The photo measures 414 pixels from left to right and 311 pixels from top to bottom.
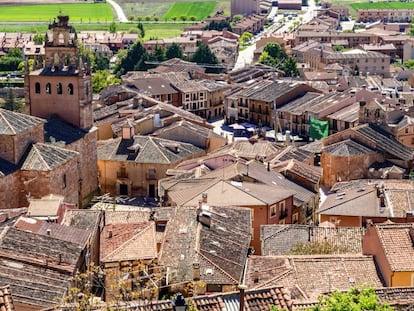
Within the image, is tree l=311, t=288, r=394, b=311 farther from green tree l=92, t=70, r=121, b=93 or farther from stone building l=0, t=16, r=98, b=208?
green tree l=92, t=70, r=121, b=93

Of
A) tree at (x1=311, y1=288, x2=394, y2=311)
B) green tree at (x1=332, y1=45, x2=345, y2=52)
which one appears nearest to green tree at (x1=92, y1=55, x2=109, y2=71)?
green tree at (x1=332, y1=45, x2=345, y2=52)

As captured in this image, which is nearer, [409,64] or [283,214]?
[283,214]

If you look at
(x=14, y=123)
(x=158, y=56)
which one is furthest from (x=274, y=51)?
(x=14, y=123)

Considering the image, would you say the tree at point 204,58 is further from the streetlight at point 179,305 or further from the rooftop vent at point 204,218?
the streetlight at point 179,305

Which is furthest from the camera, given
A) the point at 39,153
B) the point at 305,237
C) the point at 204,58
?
the point at 204,58

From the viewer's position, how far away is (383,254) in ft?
87.0

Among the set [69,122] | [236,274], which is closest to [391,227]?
[236,274]

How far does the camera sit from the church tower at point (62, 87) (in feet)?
174

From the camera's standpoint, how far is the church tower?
52.9m

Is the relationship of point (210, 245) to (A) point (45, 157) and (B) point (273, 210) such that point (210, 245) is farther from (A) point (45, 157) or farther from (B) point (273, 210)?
(A) point (45, 157)

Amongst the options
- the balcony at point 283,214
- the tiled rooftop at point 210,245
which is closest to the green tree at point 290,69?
the balcony at point 283,214

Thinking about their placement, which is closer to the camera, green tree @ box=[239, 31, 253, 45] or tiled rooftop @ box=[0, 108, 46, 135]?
tiled rooftop @ box=[0, 108, 46, 135]

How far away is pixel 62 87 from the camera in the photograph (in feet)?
175

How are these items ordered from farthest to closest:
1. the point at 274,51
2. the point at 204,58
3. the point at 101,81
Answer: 1. the point at 274,51
2. the point at 204,58
3. the point at 101,81
